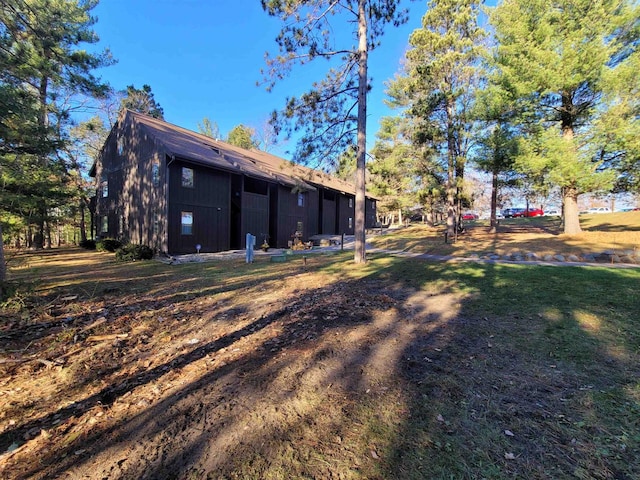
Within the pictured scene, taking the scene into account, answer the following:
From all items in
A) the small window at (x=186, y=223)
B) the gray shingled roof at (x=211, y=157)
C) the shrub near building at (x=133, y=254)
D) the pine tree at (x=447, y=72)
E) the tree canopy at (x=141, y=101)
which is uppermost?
the tree canopy at (x=141, y=101)

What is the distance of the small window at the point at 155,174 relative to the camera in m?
14.7

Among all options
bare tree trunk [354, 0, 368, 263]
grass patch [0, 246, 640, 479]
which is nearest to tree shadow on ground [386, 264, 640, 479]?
grass patch [0, 246, 640, 479]

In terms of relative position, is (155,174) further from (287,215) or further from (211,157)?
(287,215)

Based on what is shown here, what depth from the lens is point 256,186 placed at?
62.8ft

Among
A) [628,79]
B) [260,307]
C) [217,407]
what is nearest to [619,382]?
[217,407]

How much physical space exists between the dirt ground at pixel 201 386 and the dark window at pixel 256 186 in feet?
45.6

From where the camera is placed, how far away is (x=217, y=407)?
254 centimetres

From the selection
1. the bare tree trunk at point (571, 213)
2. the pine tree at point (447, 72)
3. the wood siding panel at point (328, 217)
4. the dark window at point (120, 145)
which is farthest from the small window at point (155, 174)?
the bare tree trunk at point (571, 213)

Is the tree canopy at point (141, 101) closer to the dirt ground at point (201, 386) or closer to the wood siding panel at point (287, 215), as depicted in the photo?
the wood siding panel at point (287, 215)

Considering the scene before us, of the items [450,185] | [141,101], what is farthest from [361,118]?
[141,101]

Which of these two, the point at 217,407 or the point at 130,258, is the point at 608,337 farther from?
the point at 130,258

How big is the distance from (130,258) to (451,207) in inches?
659

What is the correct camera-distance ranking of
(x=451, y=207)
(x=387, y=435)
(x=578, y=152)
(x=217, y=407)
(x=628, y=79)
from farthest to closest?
(x=451, y=207) → (x=578, y=152) → (x=628, y=79) → (x=217, y=407) → (x=387, y=435)

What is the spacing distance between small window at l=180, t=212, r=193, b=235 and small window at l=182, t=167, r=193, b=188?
4.74 ft
